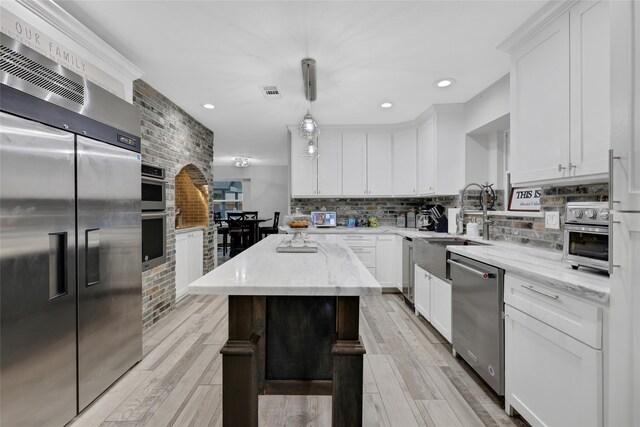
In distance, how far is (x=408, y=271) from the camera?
3746mm

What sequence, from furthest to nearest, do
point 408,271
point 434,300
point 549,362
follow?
point 408,271, point 434,300, point 549,362

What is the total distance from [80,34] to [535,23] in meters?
3.09

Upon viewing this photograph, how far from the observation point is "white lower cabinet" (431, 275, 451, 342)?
2.58 meters

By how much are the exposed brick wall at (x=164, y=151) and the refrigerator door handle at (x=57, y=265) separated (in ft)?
4.52

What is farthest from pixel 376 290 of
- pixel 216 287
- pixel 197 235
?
pixel 197 235

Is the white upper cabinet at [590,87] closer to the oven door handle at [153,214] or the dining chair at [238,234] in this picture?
the oven door handle at [153,214]

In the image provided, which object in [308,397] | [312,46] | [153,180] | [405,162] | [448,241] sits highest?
[312,46]

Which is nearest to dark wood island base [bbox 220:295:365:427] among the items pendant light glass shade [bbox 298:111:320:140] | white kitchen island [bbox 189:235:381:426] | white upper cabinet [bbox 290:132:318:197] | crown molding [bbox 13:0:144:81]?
white kitchen island [bbox 189:235:381:426]

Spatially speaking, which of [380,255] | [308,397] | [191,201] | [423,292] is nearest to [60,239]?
[308,397]

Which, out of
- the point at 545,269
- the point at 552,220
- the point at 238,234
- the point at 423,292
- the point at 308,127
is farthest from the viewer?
the point at 238,234

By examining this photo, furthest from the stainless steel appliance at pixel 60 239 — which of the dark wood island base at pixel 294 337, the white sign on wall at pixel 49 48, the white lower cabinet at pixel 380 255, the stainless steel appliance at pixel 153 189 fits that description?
the white lower cabinet at pixel 380 255

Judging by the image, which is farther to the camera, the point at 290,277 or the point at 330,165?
the point at 330,165

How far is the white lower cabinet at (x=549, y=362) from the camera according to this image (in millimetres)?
1265

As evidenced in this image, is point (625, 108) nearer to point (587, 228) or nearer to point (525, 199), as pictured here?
point (587, 228)
